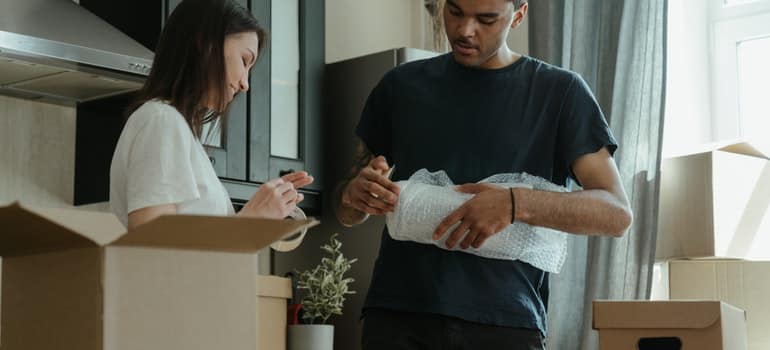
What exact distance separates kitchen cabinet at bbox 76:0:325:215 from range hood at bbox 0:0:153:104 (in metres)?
0.20

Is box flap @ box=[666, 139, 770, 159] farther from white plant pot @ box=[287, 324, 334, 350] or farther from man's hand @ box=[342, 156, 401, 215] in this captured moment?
man's hand @ box=[342, 156, 401, 215]

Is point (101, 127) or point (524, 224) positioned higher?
point (101, 127)

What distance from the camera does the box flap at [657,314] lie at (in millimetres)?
1706

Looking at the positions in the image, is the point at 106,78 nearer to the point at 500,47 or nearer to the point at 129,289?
the point at 500,47

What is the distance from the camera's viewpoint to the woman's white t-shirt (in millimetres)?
1325

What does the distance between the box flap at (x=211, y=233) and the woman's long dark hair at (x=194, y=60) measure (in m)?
0.53

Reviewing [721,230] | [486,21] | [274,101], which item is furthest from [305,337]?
[486,21]

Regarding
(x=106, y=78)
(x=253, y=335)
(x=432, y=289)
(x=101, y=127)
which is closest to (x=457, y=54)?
(x=432, y=289)

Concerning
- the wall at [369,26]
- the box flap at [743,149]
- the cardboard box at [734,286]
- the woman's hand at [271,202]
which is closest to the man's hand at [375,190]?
the woman's hand at [271,202]

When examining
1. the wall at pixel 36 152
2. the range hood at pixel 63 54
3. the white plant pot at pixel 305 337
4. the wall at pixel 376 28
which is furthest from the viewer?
the wall at pixel 376 28

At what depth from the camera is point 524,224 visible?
1564 millimetres

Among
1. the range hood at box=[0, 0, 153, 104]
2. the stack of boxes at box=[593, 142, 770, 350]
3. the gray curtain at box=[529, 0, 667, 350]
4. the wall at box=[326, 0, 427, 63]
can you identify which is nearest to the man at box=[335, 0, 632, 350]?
the stack of boxes at box=[593, 142, 770, 350]

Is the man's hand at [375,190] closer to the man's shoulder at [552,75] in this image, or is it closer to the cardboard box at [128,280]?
the man's shoulder at [552,75]

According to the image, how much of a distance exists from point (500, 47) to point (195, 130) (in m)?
0.51
